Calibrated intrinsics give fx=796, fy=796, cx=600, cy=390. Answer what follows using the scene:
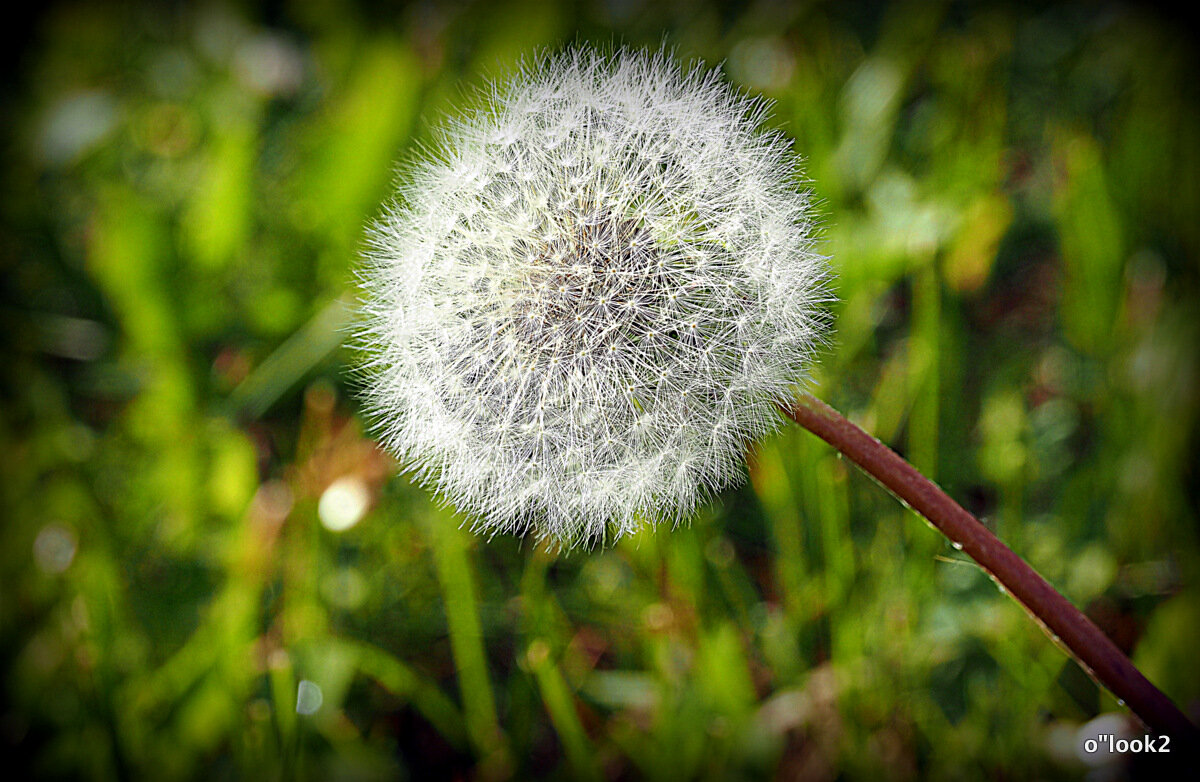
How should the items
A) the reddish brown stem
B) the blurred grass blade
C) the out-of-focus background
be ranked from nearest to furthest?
the reddish brown stem
the out-of-focus background
the blurred grass blade

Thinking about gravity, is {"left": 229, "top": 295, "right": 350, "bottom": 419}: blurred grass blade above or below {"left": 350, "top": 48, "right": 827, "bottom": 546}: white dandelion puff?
below

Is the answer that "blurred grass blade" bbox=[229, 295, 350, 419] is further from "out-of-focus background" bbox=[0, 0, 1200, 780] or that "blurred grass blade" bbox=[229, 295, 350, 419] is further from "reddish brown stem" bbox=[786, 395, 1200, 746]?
"reddish brown stem" bbox=[786, 395, 1200, 746]

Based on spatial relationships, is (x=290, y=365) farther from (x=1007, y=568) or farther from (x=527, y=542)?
(x=1007, y=568)

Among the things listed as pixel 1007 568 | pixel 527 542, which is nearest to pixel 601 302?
pixel 1007 568

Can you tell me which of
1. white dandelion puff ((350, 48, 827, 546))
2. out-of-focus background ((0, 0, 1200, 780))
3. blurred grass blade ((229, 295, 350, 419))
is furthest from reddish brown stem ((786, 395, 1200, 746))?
blurred grass blade ((229, 295, 350, 419))

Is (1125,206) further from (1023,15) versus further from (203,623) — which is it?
(203,623)

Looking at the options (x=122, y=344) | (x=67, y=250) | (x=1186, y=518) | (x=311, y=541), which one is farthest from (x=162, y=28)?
(x=1186, y=518)
